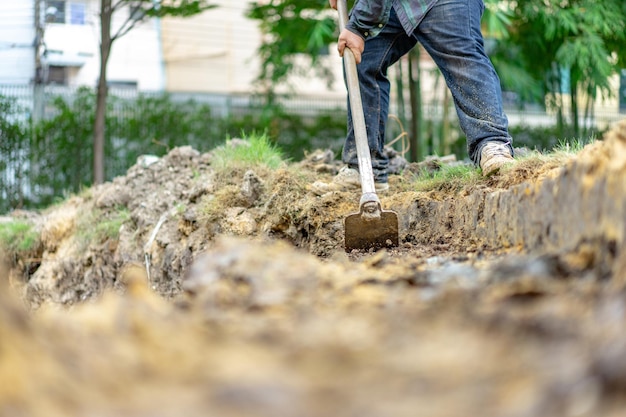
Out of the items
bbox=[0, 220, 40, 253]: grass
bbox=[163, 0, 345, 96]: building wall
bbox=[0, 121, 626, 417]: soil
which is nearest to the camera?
bbox=[0, 121, 626, 417]: soil

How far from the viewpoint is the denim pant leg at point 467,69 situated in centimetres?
455

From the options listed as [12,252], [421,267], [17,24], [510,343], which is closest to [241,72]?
[17,24]

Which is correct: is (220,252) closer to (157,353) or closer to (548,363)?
(157,353)

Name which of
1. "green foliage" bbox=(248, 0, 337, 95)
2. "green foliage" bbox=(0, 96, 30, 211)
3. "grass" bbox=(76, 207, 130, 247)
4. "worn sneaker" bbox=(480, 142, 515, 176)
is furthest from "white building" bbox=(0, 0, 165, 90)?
"worn sneaker" bbox=(480, 142, 515, 176)

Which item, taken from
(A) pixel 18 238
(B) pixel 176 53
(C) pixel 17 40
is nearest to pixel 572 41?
(A) pixel 18 238

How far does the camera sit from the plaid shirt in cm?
459

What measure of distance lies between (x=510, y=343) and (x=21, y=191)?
1012cm

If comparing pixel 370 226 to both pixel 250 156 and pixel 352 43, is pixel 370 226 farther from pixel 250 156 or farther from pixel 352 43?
pixel 250 156

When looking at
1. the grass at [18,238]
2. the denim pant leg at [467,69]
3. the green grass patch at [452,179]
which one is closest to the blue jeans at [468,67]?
the denim pant leg at [467,69]

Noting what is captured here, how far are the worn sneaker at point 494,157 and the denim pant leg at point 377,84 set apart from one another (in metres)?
0.89

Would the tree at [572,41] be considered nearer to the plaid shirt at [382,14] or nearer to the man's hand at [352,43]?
the plaid shirt at [382,14]

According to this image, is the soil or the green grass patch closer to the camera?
the soil

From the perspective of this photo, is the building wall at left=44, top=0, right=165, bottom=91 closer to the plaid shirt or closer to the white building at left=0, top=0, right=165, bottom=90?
the white building at left=0, top=0, right=165, bottom=90

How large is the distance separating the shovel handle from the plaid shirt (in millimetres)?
130
